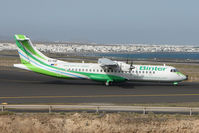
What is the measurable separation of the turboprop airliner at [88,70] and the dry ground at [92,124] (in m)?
19.1

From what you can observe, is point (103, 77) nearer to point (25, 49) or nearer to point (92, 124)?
point (25, 49)

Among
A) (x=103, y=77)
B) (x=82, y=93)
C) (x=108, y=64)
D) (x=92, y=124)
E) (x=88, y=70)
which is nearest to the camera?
(x=92, y=124)

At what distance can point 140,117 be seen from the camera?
73.4ft

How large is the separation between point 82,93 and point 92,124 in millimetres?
13129

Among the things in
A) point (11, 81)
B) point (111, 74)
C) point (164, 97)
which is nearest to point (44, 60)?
point (11, 81)

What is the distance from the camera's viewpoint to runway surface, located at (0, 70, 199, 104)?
3045 centimetres

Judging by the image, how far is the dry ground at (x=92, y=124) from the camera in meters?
21.7

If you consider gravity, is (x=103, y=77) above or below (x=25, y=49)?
below

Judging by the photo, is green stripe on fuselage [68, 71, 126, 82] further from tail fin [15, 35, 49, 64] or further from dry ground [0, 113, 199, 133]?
dry ground [0, 113, 199, 133]

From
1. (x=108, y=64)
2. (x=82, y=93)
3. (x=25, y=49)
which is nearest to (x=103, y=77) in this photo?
(x=108, y=64)

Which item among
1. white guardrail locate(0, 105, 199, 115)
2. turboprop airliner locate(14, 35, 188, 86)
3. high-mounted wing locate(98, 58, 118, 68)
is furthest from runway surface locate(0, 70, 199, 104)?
white guardrail locate(0, 105, 199, 115)

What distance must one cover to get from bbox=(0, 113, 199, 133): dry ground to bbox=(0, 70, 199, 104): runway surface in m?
7.06

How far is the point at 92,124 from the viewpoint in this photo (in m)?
21.7

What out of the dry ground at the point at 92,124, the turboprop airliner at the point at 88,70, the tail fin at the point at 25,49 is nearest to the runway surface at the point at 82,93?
the turboprop airliner at the point at 88,70
